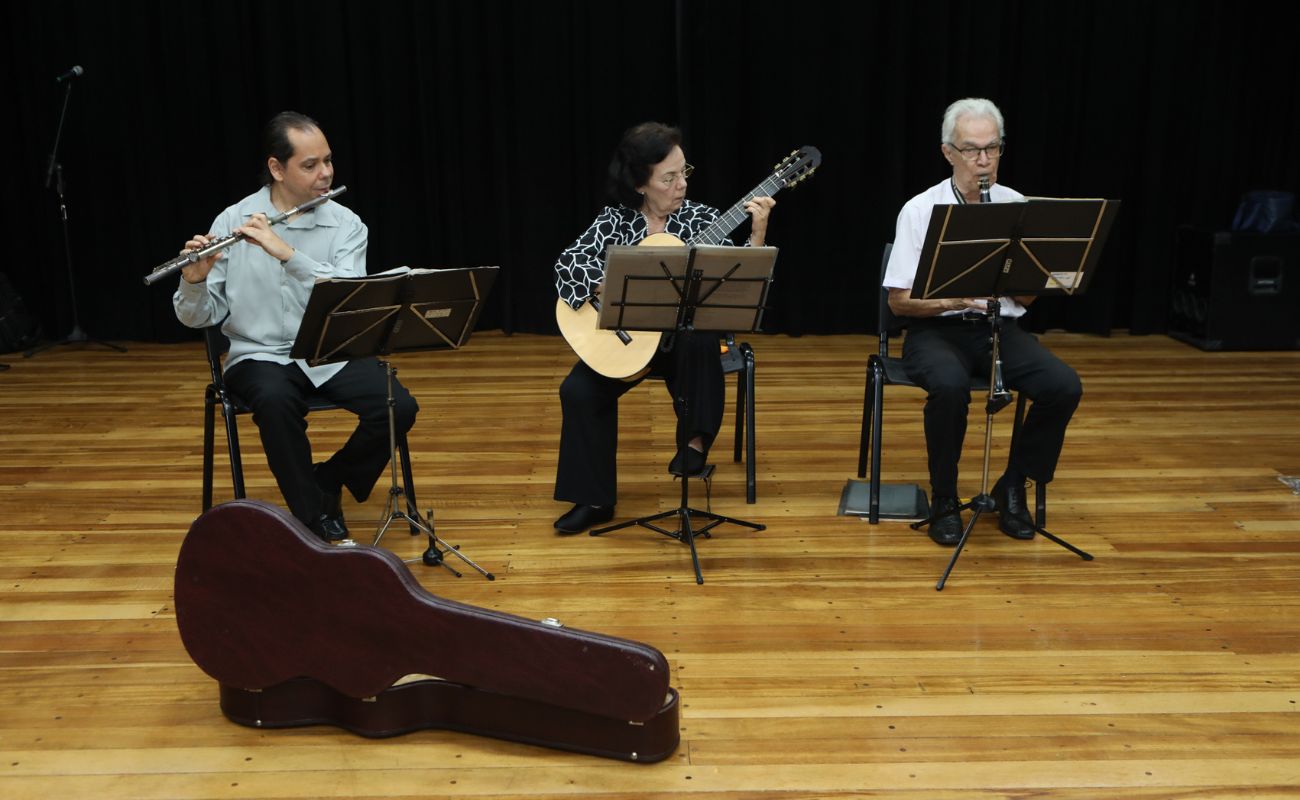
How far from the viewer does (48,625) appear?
119 inches

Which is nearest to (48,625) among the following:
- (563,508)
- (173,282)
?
(563,508)

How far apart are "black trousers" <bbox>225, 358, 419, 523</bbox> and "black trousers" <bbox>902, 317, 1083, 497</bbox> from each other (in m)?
1.42

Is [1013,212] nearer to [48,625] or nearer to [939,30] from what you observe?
[48,625]

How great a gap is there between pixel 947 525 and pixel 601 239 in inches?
49.1

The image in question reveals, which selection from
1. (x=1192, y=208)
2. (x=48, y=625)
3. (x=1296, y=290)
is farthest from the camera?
(x=1192, y=208)

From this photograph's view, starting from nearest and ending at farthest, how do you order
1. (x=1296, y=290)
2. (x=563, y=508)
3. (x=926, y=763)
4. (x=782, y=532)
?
(x=926, y=763) → (x=782, y=532) → (x=563, y=508) → (x=1296, y=290)

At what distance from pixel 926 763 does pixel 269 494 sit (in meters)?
2.39

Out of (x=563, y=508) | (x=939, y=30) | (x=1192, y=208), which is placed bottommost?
(x=563, y=508)

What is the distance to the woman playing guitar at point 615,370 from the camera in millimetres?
3541

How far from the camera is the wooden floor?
7.66 feet

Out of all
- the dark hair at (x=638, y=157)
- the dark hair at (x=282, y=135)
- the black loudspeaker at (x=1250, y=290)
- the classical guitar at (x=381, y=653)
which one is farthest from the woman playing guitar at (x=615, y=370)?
the black loudspeaker at (x=1250, y=290)

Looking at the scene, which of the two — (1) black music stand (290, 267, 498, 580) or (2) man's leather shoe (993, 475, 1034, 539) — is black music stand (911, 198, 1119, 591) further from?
(1) black music stand (290, 267, 498, 580)

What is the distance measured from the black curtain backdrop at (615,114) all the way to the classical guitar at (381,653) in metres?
4.24

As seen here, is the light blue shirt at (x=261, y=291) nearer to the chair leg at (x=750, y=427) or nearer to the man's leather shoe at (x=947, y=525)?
the chair leg at (x=750, y=427)
